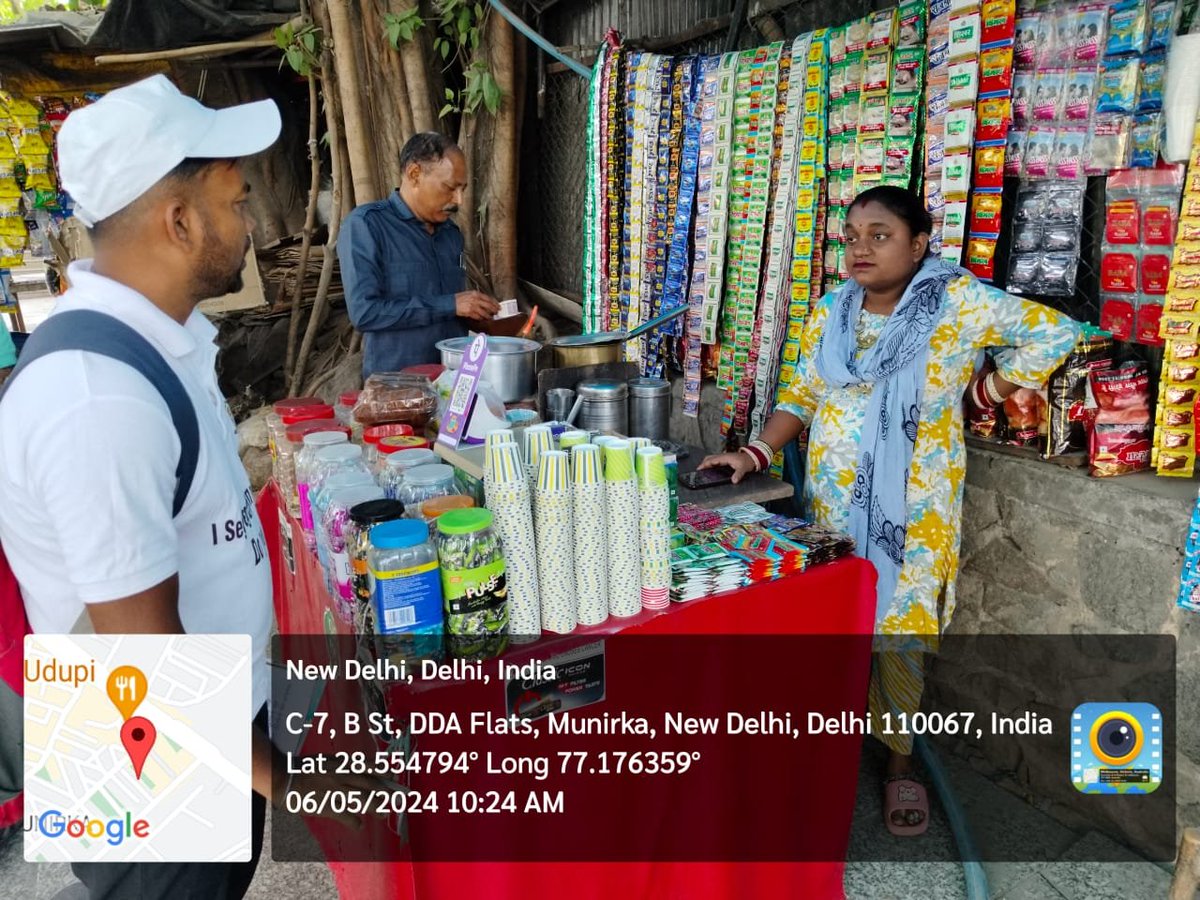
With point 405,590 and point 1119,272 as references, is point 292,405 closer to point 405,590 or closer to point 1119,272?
point 405,590

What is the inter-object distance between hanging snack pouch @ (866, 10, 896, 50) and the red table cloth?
176 cm

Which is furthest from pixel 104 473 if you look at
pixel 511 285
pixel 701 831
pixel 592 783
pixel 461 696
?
pixel 511 285

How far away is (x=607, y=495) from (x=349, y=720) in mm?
712

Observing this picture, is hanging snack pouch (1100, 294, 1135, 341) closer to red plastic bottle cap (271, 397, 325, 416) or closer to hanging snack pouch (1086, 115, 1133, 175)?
hanging snack pouch (1086, 115, 1133, 175)

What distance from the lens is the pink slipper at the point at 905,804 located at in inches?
99.6

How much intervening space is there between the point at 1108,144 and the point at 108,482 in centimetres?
247

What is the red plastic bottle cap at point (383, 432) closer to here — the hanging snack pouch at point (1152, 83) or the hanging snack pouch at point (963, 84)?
the hanging snack pouch at point (963, 84)

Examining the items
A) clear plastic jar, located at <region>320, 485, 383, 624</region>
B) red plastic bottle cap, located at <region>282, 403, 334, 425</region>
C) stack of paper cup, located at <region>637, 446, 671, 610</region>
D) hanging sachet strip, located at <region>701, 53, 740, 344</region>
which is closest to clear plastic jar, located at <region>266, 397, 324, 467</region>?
red plastic bottle cap, located at <region>282, 403, 334, 425</region>

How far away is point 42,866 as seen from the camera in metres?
2.45

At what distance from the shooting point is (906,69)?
260 centimetres

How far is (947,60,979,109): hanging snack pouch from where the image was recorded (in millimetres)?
2377

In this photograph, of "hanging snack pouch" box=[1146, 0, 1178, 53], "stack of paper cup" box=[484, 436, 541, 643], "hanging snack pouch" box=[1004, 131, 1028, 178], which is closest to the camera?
"stack of paper cup" box=[484, 436, 541, 643]

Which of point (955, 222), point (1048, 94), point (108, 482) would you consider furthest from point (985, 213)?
point (108, 482)

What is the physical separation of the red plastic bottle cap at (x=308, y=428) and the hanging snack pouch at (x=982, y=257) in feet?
6.47
